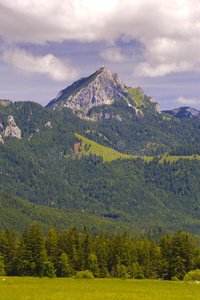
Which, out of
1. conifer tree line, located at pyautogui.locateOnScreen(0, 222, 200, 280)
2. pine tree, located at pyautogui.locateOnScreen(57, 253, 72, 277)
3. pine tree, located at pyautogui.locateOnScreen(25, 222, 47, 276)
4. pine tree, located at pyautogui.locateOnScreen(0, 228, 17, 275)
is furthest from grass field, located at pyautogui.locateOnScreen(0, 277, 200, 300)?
pine tree, located at pyautogui.locateOnScreen(0, 228, 17, 275)

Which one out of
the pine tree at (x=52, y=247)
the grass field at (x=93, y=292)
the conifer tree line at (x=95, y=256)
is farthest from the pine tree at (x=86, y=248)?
the grass field at (x=93, y=292)

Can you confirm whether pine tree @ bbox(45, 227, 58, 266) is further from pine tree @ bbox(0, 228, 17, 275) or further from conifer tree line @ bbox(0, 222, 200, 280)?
pine tree @ bbox(0, 228, 17, 275)

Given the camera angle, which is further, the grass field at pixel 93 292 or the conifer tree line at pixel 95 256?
the conifer tree line at pixel 95 256

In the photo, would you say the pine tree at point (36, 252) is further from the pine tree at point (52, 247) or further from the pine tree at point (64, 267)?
the pine tree at point (52, 247)

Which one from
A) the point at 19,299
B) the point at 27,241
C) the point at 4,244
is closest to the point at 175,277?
the point at 27,241

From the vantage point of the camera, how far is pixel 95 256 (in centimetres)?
12519

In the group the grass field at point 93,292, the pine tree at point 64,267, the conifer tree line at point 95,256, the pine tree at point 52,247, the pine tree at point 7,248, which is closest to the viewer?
the grass field at point 93,292

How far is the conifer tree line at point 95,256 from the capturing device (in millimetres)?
117438

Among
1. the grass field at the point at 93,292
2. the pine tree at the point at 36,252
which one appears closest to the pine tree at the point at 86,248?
the pine tree at the point at 36,252

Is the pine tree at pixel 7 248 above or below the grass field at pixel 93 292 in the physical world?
below

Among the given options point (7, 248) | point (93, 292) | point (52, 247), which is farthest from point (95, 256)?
point (93, 292)

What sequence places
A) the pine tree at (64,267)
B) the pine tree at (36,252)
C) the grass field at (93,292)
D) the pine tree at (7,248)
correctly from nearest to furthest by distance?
1. the grass field at (93,292)
2. the pine tree at (36,252)
3. the pine tree at (64,267)
4. the pine tree at (7,248)

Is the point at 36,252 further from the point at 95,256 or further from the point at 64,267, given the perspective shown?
the point at 95,256

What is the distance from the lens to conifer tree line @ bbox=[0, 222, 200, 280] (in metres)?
117
